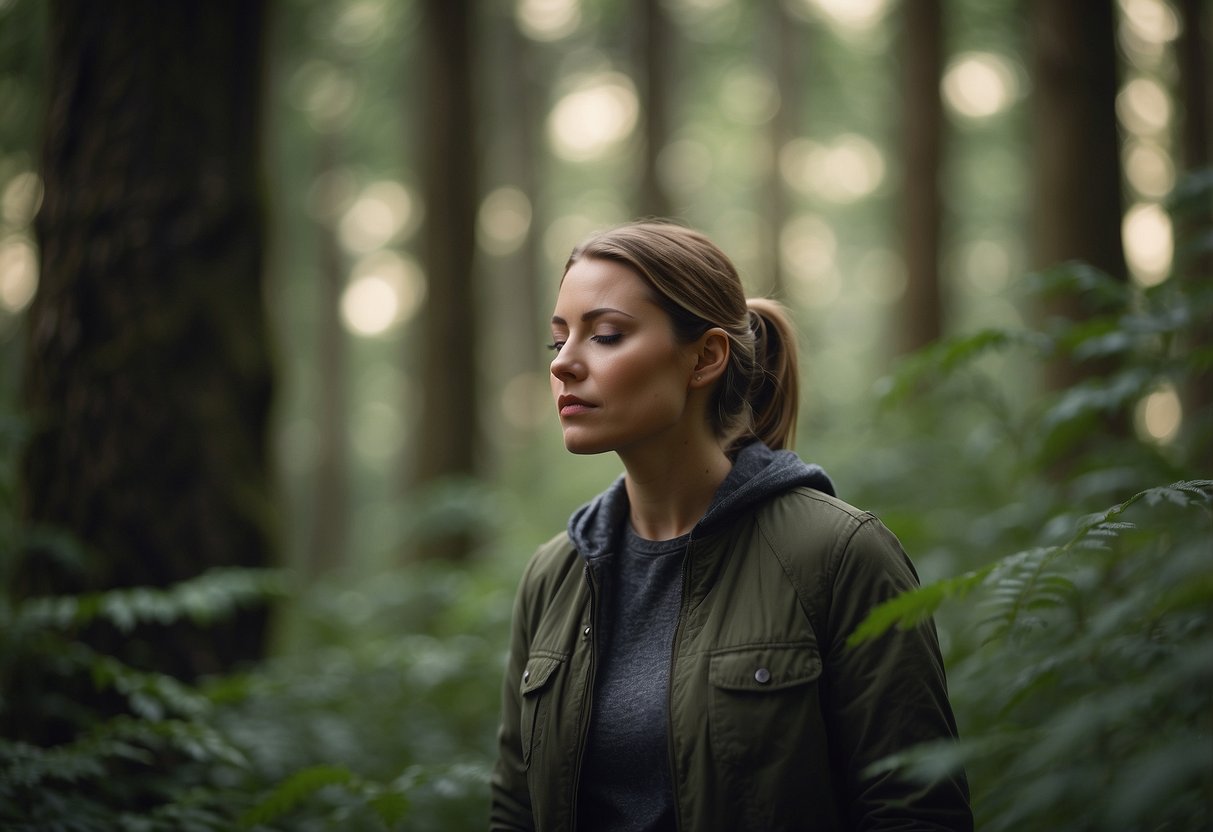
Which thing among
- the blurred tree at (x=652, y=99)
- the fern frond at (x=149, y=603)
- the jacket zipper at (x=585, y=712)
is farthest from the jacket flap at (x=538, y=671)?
the blurred tree at (x=652, y=99)

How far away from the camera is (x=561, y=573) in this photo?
2.51m

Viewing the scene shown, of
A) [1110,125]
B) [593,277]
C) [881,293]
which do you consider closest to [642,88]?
[1110,125]

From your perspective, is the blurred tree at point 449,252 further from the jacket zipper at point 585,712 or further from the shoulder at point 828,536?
the shoulder at point 828,536

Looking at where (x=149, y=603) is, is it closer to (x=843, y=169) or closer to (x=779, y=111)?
(x=779, y=111)

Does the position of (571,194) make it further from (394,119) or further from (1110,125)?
(1110,125)

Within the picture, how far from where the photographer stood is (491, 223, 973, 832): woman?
6.27ft

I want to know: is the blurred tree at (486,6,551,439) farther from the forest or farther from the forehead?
the forehead

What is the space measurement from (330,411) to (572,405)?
17.0 metres

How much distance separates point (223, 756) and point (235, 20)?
386 centimetres

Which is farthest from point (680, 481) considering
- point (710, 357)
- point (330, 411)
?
point (330, 411)

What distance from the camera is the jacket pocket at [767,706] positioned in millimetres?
1922

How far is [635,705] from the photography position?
213cm

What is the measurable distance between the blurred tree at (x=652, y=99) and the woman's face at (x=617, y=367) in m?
9.99

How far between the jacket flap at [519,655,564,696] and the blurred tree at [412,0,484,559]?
21.0 feet
